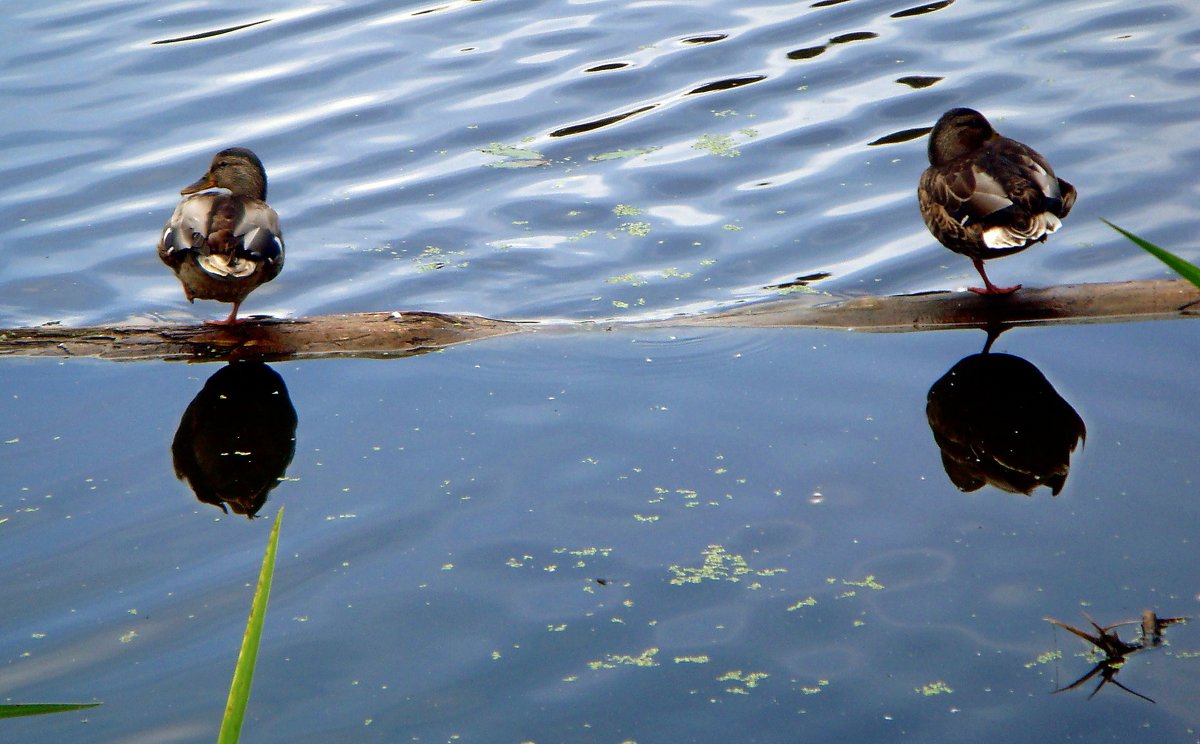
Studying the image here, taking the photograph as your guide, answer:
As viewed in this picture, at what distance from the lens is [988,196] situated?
5613 mm

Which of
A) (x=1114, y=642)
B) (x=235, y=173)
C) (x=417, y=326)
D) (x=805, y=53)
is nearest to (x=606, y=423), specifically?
(x=417, y=326)

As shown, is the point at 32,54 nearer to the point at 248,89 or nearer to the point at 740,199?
the point at 248,89

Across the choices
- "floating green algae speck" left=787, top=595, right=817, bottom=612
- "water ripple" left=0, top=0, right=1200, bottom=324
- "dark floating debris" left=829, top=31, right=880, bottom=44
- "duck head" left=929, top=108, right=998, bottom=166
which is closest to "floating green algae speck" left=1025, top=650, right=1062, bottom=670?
"floating green algae speck" left=787, top=595, right=817, bottom=612

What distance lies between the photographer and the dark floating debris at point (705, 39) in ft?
35.8

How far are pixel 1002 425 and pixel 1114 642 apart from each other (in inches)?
57.1

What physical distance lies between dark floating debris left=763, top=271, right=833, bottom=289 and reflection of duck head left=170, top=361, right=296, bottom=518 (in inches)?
112

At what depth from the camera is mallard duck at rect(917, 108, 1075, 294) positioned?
18.1 ft

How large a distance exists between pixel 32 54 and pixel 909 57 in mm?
7456

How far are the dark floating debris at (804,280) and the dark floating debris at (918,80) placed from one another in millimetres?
3249

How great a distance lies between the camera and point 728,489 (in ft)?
15.1

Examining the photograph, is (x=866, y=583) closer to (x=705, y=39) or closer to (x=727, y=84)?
(x=727, y=84)

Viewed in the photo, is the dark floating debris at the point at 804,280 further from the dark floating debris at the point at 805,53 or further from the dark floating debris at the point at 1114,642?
the dark floating debris at the point at 805,53

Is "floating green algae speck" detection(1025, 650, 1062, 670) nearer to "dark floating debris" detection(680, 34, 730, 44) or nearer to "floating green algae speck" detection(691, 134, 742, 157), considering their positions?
"floating green algae speck" detection(691, 134, 742, 157)

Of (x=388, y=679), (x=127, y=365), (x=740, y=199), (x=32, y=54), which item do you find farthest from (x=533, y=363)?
(x=32, y=54)
